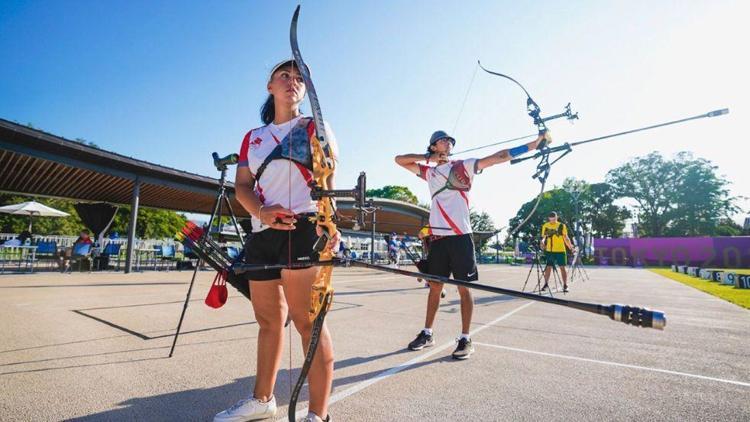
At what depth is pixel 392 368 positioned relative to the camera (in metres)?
3.26

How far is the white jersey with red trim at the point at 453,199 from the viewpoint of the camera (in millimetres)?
4055

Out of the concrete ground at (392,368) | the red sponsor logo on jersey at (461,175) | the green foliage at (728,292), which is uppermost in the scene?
the red sponsor logo on jersey at (461,175)

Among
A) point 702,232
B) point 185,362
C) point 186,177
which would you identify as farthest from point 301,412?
point 702,232

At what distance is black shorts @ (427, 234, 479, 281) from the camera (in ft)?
13.0

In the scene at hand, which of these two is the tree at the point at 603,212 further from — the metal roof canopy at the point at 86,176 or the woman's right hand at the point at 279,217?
the woman's right hand at the point at 279,217

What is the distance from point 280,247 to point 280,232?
92mm

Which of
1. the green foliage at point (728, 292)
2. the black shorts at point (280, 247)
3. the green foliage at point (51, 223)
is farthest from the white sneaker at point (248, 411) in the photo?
the green foliage at point (51, 223)

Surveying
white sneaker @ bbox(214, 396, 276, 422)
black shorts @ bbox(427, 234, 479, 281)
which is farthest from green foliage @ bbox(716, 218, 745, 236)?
white sneaker @ bbox(214, 396, 276, 422)

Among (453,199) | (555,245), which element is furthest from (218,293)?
(555,245)

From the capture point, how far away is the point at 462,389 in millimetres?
2770

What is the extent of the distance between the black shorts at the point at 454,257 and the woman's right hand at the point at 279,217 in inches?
100

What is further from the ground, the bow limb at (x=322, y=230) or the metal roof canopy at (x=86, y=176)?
the metal roof canopy at (x=86, y=176)

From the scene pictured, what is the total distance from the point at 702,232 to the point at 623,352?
64.2 meters

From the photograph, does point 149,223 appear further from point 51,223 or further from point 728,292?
point 728,292
